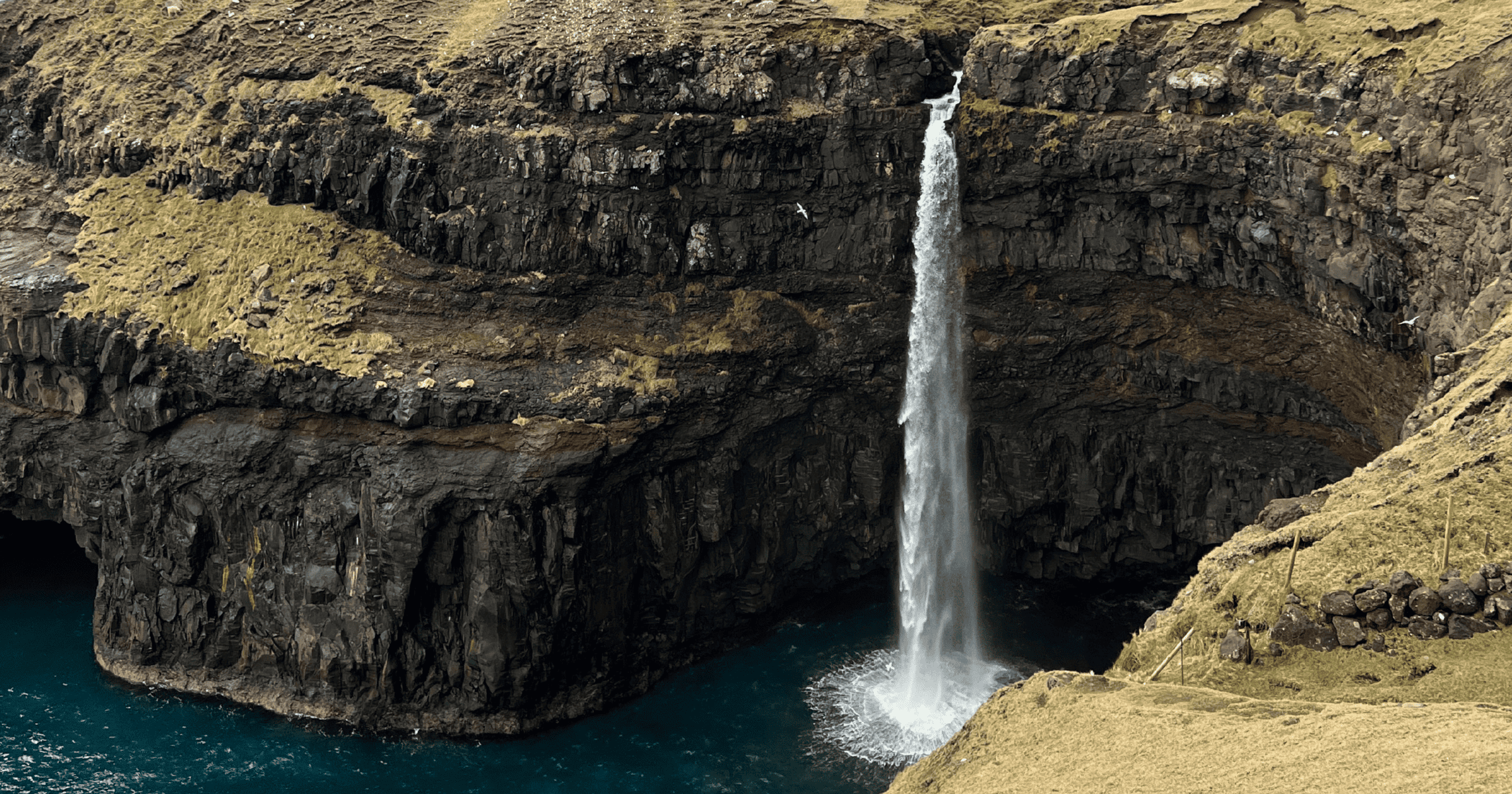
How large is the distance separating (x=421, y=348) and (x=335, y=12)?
1768 cm

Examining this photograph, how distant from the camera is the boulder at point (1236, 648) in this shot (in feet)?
72.8

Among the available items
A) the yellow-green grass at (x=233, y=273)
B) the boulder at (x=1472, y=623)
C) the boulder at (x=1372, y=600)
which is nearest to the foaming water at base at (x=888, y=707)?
the yellow-green grass at (x=233, y=273)

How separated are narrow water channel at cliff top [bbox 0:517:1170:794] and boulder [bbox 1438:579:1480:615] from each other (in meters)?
25.0

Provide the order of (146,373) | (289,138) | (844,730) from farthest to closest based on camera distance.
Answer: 1. (289,138)
2. (146,373)
3. (844,730)

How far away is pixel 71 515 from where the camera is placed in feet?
169

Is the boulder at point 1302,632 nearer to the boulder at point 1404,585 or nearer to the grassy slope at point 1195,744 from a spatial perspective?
the boulder at point 1404,585

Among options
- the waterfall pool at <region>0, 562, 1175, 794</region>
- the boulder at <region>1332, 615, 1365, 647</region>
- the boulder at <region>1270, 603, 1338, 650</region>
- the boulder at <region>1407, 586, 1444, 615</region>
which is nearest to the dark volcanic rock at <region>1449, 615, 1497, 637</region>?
the boulder at <region>1407, 586, 1444, 615</region>

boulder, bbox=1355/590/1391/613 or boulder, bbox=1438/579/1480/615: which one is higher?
boulder, bbox=1438/579/1480/615

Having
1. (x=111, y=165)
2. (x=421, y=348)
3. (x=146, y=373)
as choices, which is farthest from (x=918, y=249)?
(x=111, y=165)

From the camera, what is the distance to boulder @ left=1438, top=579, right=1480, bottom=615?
21.3m

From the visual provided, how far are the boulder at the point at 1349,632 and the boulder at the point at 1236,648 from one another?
4.77 ft

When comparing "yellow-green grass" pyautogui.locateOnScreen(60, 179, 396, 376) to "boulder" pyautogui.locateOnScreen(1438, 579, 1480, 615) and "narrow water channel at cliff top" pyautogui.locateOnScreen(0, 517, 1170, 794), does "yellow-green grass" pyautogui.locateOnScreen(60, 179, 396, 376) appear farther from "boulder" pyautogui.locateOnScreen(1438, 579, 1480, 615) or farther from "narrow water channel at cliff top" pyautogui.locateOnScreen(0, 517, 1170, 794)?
"boulder" pyautogui.locateOnScreen(1438, 579, 1480, 615)

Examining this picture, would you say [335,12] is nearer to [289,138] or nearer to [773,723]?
[289,138]

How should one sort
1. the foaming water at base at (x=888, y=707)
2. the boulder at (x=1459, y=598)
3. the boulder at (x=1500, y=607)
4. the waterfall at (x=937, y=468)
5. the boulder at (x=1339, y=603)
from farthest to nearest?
the waterfall at (x=937, y=468) → the foaming water at base at (x=888, y=707) → the boulder at (x=1339, y=603) → the boulder at (x=1459, y=598) → the boulder at (x=1500, y=607)
